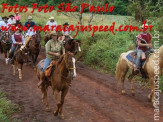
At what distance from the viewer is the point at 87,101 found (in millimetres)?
9141

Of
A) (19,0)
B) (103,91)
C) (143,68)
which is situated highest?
(19,0)

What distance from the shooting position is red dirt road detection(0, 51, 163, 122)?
25.0 ft

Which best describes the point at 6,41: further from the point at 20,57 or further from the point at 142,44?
the point at 142,44

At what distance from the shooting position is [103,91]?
1052 centimetres

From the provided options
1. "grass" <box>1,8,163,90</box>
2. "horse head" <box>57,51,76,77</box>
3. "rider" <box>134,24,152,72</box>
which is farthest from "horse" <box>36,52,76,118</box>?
"grass" <box>1,8,163,90</box>

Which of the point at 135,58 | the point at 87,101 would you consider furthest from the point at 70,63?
the point at 135,58

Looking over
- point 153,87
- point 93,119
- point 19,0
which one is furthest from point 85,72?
point 19,0

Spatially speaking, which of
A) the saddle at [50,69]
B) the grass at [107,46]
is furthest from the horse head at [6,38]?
the saddle at [50,69]

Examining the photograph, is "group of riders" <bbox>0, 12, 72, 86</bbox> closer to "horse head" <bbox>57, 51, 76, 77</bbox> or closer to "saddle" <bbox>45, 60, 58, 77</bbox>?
"saddle" <bbox>45, 60, 58, 77</bbox>

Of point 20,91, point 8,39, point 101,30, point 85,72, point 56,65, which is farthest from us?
point 101,30

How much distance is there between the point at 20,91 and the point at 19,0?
35857mm

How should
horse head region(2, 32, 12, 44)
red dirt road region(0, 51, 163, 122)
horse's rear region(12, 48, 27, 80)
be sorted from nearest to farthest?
red dirt road region(0, 51, 163, 122)
horse's rear region(12, 48, 27, 80)
horse head region(2, 32, 12, 44)

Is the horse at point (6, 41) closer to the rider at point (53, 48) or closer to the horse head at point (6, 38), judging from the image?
the horse head at point (6, 38)

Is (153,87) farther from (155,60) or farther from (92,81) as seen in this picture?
(92,81)
